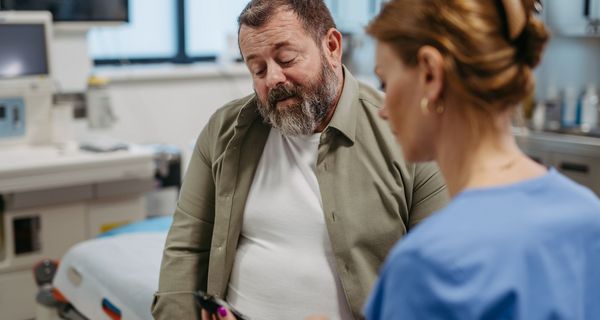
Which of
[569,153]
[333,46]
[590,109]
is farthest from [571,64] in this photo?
[333,46]

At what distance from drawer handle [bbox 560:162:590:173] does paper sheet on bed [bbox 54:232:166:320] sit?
2108mm

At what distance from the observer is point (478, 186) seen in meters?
0.93

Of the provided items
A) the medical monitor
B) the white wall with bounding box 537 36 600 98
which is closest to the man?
the medical monitor

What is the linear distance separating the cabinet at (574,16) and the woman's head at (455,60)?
319cm

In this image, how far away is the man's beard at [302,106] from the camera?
1.68 metres

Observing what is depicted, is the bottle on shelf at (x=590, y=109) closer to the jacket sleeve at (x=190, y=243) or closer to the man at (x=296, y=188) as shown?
the man at (x=296, y=188)

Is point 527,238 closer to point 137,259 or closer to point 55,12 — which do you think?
point 137,259

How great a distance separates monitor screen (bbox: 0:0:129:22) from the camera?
11.2 feet

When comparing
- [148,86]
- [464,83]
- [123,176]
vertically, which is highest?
[464,83]

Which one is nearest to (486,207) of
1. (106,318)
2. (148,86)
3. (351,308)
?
(351,308)

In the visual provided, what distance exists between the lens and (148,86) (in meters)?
4.11

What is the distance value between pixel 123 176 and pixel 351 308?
1.93m

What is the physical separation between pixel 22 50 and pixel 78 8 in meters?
0.37

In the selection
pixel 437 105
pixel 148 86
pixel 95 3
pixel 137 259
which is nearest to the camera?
pixel 437 105
